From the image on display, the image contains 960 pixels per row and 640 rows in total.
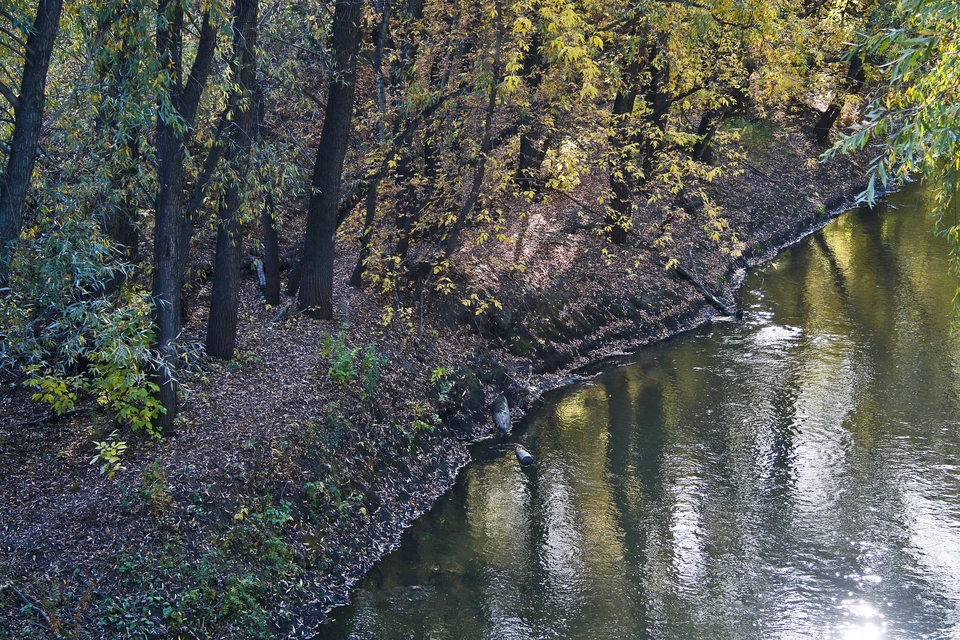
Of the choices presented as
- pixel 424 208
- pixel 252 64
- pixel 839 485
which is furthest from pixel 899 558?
pixel 252 64

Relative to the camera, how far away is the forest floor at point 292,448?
877cm

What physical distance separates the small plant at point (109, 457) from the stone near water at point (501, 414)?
7.18 meters

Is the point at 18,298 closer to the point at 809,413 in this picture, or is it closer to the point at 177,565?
the point at 177,565

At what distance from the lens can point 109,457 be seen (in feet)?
31.7

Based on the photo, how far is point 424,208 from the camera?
16594 mm

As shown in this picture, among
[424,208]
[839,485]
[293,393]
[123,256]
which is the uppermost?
[424,208]

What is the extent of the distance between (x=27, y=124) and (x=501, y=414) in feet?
31.0

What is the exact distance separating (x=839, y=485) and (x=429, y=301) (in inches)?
339

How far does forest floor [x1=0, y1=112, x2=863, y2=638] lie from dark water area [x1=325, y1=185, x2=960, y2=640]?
0.77 m

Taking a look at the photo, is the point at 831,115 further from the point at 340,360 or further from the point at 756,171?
the point at 340,360

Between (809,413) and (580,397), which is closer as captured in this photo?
(809,413)

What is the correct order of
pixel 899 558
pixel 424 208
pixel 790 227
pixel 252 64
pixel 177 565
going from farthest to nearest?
pixel 790 227 → pixel 424 208 → pixel 252 64 → pixel 899 558 → pixel 177 565

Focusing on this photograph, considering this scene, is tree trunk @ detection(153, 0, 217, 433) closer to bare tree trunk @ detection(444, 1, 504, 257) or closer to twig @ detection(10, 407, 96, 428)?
twig @ detection(10, 407, 96, 428)

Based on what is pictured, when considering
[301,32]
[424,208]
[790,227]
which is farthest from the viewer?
[790,227]
